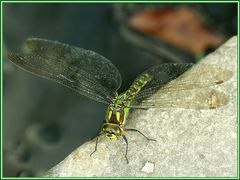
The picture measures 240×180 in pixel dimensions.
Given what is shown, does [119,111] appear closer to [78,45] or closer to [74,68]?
[74,68]

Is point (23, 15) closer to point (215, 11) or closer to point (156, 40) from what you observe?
point (156, 40)

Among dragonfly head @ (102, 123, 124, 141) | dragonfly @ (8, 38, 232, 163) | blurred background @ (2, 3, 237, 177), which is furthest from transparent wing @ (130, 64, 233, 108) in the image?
blurred background @ (2, 3, 237, 177)

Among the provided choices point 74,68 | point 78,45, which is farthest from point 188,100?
point 78,45

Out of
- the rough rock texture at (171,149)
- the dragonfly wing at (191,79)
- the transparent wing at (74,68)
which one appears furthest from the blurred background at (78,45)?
the rough rock texture at (171,149)

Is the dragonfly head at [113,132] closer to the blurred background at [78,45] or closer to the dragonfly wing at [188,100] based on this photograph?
the dragonfly wing at [188,100]

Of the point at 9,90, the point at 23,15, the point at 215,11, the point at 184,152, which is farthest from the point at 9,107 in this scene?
the point at 215,11
